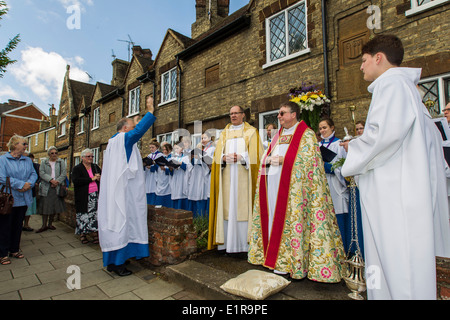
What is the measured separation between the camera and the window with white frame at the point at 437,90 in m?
5.35

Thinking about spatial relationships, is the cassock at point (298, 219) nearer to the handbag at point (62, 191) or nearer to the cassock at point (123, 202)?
the cassock at point (123, 202)

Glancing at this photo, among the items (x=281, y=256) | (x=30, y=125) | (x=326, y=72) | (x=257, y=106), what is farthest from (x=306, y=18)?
(x=30, y=125)

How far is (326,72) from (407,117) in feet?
18.8

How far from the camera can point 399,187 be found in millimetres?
1784

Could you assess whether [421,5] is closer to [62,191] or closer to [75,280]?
[75,280]

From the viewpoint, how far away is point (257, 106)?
28.3 feet

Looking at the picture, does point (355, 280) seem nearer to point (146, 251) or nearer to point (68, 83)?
point (146, 251)

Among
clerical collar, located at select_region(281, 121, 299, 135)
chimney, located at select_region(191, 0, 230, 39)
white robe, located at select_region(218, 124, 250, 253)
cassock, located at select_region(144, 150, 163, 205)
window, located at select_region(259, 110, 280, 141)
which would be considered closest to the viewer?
clerical collar, located at select_region(281, 121, 299, 135)

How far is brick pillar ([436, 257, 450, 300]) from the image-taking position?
1.99 m

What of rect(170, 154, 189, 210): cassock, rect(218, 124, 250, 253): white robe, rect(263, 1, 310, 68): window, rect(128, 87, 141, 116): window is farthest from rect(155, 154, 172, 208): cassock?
rect(128, 87, 141, 116): window

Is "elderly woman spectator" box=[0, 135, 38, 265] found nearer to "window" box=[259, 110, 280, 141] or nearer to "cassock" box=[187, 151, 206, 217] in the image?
"cassock" box=[187, 151, 206, 217]

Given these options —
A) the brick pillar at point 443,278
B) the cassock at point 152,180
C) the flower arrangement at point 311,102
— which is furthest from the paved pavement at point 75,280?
the flower arrangement at point 311,102

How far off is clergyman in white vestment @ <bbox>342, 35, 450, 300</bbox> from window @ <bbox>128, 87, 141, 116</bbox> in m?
15.0

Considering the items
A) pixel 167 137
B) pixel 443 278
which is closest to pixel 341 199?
pixel 443 278
